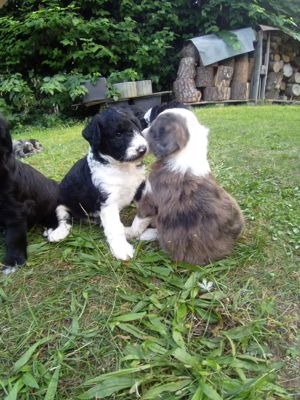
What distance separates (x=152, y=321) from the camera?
254 cm

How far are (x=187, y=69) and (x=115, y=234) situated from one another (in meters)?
9.33

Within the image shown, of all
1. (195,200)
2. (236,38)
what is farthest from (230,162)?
(236,38)

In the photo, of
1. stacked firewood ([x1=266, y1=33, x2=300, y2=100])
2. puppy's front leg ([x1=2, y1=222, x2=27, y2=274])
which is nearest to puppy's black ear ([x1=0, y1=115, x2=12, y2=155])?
puppy's front leg ([x1=2, y1=222, x2=27, y2=274])

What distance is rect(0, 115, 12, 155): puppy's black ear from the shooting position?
287 cm

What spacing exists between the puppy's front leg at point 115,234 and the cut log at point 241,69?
9779mm

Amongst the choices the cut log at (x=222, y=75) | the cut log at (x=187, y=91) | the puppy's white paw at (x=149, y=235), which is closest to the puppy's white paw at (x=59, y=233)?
the puppy's white paw at (x=149, y=235)

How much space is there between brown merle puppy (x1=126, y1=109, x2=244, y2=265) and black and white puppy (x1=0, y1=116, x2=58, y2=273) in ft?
3.54

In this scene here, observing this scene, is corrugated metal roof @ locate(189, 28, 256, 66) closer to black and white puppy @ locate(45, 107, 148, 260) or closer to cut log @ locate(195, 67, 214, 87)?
cut log @ locate(195, 67, 214, 87)

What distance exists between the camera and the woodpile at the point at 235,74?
453 inches

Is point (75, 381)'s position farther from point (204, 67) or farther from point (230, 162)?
point (204, 67)

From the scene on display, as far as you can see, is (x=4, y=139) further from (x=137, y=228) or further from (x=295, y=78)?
(x=295, y=78)

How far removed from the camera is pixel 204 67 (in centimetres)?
1149

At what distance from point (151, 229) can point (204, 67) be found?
9.13m

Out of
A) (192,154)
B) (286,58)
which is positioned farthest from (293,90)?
(192,154)
